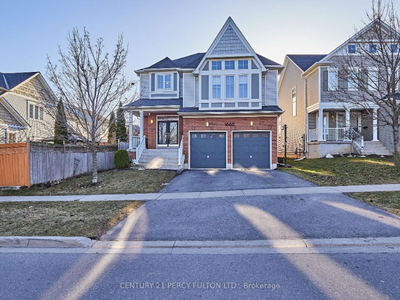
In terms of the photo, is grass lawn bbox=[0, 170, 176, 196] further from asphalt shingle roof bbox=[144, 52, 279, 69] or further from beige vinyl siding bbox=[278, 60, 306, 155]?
beige vinyl siding bbox=[278, 60, 306, 155]

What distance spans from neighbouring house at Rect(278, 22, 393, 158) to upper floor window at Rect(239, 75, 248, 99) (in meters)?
5.63

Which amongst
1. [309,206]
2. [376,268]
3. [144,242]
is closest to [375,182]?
[309,206]

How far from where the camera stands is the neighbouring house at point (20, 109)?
61.8ft

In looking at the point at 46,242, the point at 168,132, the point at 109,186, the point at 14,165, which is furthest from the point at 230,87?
the point at 46,242

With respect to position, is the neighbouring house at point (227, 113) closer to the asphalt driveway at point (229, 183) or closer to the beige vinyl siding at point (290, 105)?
the asphalt driveway at point (229, 183)

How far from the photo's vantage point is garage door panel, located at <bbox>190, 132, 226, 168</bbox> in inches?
621

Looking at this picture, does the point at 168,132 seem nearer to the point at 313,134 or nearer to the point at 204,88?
the point at 204,88

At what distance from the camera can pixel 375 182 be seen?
9.81m

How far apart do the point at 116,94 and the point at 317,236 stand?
10342 mm

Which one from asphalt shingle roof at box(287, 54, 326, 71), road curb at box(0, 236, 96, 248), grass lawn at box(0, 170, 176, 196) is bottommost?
road curb at box(0, 236, 96, 248)

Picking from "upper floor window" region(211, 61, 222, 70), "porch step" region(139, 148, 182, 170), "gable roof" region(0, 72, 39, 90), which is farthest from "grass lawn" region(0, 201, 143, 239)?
"gable roof" region(0, 72, 39, 90)

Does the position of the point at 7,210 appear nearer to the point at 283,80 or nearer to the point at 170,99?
the point at 170,99

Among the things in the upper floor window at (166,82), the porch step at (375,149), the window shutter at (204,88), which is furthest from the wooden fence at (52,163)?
the porch step at (375,149)

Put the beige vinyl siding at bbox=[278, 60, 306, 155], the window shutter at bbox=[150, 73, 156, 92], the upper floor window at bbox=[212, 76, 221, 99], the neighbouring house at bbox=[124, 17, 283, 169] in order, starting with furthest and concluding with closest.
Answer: the beige vinyl siding at bbox=[278, 60, 306, 155] → the window shutter at bbox=[150, 73, 156, 92] → the upper floor window at bbox=[212, 76, 221, 99] → the neighbouring house at bbox=[124, 17, 283, 169]
